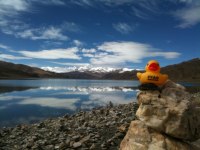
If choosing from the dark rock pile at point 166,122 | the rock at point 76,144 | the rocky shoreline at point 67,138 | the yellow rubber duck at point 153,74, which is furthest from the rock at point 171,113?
the rock at point 76,144

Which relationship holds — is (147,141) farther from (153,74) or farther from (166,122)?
(153,74)

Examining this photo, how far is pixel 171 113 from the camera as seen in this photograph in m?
10.2

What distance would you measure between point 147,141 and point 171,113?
5.43ft

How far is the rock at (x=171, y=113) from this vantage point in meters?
10.1

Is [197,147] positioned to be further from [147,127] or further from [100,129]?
[100,129]

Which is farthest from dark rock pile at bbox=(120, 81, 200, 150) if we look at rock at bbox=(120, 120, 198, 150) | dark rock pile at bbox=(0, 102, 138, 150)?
dark rock pile at bbox=(0, 102, 138, 150)

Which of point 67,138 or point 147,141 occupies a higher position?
point 147,141

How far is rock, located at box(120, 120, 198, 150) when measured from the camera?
10531mm

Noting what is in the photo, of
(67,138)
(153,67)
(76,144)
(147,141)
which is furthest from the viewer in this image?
(67,138)

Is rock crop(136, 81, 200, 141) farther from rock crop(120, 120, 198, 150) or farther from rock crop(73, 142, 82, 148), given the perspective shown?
rock crop(73, 142, 82, 148)

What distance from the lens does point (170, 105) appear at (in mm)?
10477

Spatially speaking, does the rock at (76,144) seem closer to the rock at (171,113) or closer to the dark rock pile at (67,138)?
the dark rock pile at (67,138)

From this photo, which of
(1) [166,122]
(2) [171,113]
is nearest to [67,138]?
(1) [166,122]

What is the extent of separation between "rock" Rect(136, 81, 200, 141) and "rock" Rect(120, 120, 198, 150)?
0.39m
